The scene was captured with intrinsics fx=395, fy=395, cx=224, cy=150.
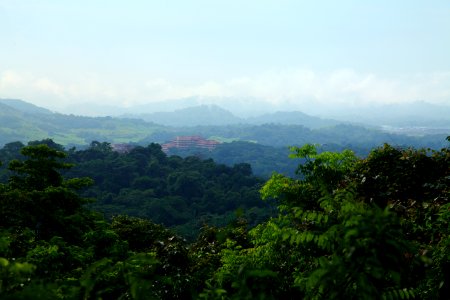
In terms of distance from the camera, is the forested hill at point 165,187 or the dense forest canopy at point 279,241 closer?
the dense forest canopy at point 279,241

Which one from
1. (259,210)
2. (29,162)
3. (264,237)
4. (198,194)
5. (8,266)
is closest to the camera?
(8,266)

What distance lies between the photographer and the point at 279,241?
7699mm

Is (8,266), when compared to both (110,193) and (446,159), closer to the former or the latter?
(446,159)

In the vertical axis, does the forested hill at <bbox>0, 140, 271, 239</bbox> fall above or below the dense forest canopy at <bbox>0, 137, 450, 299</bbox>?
below

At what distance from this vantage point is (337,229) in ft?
10.6

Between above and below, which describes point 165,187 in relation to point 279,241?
below

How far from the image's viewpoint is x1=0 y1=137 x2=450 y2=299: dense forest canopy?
8.63 feet

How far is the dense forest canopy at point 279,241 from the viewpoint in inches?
104

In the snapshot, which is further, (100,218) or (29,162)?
(100,218)

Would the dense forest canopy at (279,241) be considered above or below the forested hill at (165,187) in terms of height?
above

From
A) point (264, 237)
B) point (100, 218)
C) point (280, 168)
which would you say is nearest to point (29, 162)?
point (100, 218)

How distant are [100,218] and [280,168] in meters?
169

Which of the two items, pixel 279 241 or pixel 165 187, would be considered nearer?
pixel 279 241

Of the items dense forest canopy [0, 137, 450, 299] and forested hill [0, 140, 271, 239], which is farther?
forested hill [0, 140, 271, 239]
